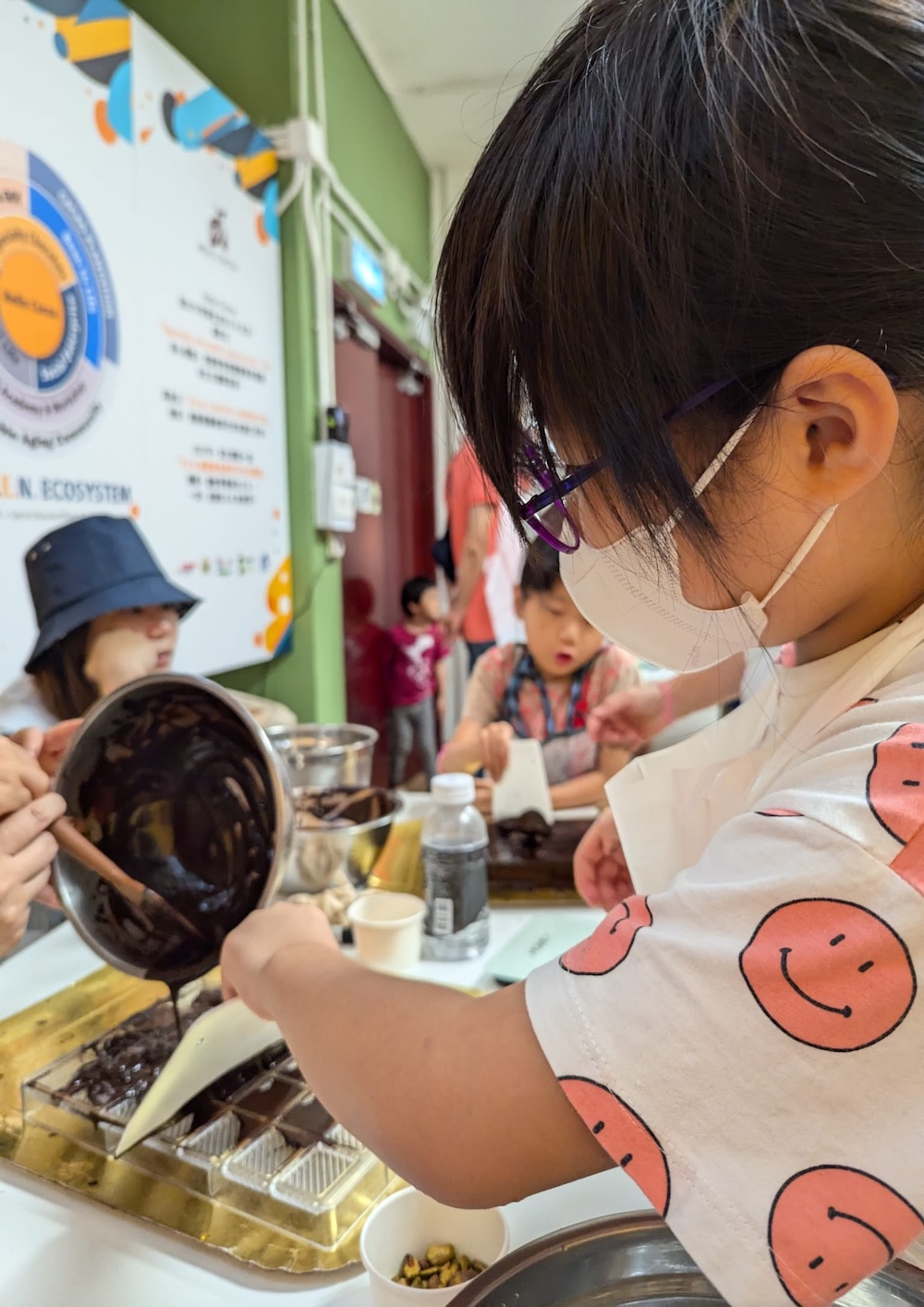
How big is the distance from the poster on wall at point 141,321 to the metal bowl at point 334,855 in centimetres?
52

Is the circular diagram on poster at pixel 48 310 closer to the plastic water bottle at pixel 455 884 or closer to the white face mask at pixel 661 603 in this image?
the plastic water bottle at pixel 455 884

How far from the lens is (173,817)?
2.53 feet

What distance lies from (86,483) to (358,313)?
146 cm

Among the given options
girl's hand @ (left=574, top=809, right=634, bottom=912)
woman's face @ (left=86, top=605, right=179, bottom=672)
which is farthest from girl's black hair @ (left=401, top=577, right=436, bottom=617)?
girl's hand @ (left=574, top=809, right=634, bottom=912)

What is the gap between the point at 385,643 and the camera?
10.2 feet

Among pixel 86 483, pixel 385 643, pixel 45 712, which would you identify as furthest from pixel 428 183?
pixel 45 712

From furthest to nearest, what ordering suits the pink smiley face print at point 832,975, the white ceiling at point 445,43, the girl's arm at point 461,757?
the white ceiling at point 445,43, the girl's arm at point 461,757, the pink smiley face print at point 832,975

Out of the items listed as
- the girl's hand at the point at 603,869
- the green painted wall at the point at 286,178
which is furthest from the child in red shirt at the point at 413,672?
the girl's hand at the point at 603,869

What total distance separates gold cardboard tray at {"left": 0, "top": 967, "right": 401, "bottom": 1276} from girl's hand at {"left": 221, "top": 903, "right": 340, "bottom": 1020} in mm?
129

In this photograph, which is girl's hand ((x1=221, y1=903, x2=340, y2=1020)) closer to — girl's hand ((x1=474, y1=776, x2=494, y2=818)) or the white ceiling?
girl's hand ((x1=474, y1=776, x2=494, y2=818))

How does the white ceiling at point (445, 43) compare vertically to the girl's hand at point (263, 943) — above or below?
above

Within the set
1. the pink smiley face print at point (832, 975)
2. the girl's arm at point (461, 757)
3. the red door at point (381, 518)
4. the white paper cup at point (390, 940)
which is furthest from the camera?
the red door at point (381, 518)

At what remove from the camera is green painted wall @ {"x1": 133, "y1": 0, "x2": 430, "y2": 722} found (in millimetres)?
1929

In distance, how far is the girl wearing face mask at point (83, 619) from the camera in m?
1.19
